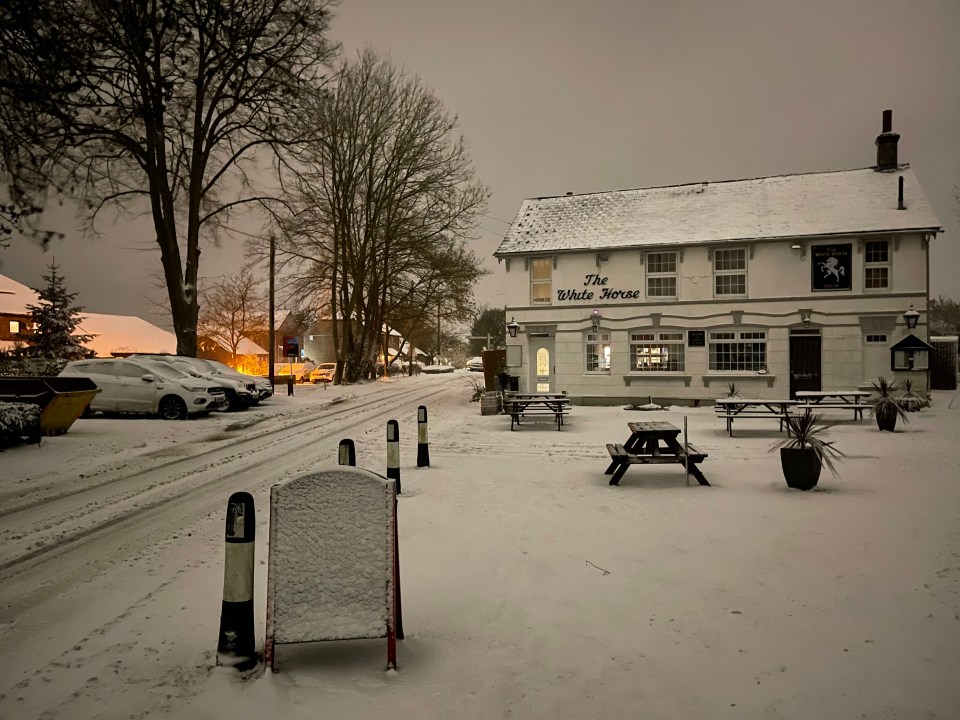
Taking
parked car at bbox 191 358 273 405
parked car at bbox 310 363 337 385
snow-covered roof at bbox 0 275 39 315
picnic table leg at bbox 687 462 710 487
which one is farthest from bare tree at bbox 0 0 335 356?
snow-covered roof at bbox 0 275 39 315

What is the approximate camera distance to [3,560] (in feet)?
18.5

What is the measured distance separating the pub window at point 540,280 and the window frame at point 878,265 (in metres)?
10.8

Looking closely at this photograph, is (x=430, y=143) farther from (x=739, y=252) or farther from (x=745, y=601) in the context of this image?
(x=745, y=601)

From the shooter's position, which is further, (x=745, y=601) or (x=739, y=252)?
(x=739, y=252)

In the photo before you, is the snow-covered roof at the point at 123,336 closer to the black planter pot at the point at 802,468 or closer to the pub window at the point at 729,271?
the pub window at the point at 729,271

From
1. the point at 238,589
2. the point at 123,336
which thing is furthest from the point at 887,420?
the point at 123,336

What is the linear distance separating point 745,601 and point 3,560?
645cm

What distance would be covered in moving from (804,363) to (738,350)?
2.17 m

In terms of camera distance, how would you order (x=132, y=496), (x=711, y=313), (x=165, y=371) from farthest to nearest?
(x=711, y=313)
(x=165, y=371)
(x=132, y=496)

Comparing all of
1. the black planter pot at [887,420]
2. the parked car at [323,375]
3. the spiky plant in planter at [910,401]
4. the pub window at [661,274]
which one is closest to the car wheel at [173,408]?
the pub window at [661,274]

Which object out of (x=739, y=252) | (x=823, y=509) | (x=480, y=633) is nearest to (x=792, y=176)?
(x=739, y=252)

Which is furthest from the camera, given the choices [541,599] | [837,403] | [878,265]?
[878,265]

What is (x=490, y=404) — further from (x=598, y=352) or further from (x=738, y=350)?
(x=738, y=350)

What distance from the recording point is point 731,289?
73.2 ft
